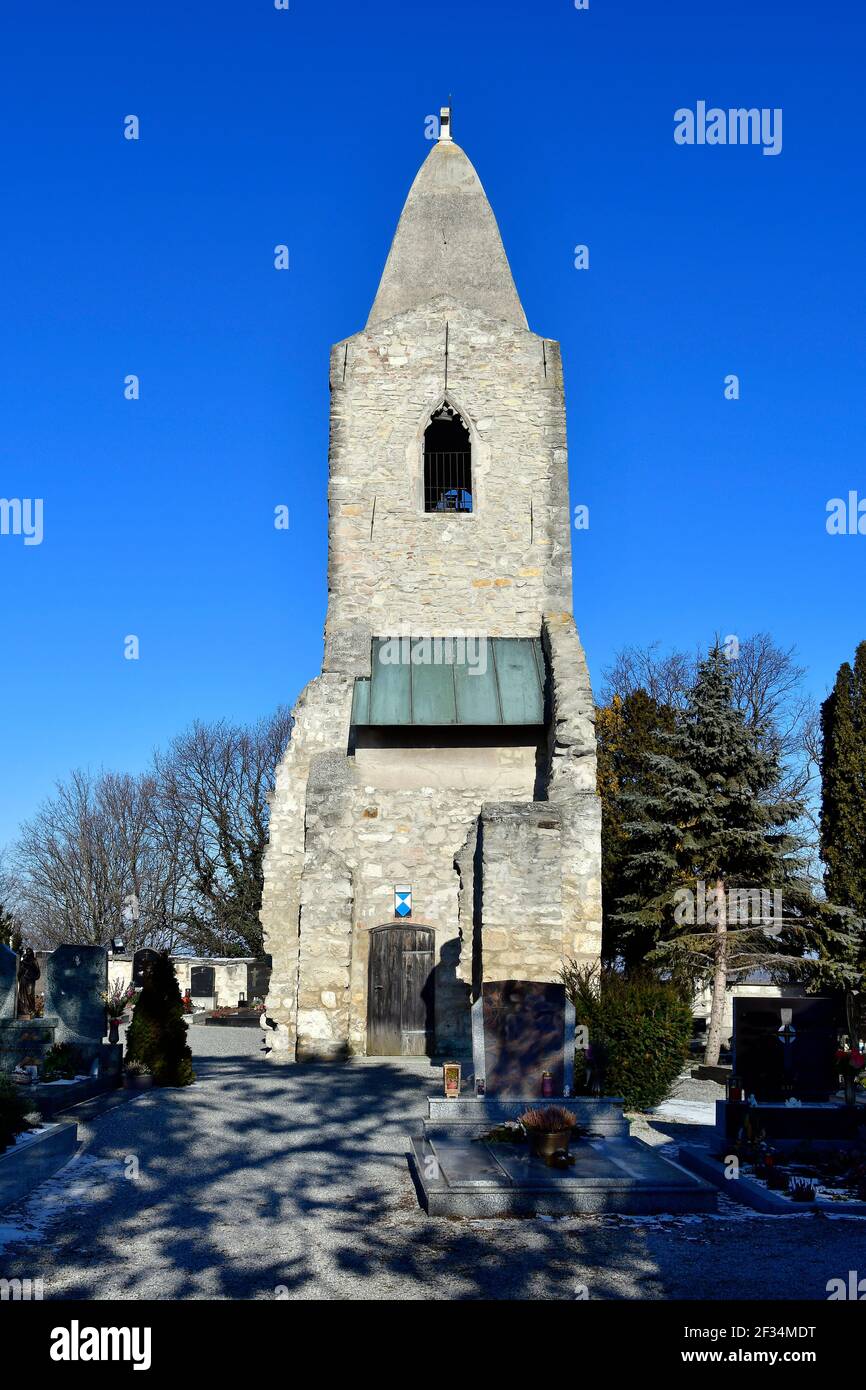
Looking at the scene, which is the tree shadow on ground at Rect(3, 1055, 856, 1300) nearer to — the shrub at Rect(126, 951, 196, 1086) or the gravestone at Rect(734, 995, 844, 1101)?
the shrub at Rect(126, 951, 196, 1086)

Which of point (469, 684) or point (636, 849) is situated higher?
point (469, 684)

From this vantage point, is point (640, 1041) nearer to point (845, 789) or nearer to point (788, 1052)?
point (788, 1052)

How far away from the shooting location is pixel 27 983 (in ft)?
66.8

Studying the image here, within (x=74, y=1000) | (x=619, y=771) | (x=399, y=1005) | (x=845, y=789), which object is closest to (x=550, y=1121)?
(x=74, y=1000)

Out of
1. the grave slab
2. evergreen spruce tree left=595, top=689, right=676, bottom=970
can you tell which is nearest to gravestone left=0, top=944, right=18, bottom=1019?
the grave slab

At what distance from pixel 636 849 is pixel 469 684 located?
5302mm

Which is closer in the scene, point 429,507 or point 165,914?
point 429,507

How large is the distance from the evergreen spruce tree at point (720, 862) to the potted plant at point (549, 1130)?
952 centimetres

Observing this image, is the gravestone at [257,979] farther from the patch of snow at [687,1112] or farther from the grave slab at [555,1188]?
the grave slab at [555,1188]

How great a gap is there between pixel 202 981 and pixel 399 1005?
1594 centimetres

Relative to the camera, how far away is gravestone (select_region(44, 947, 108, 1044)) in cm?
1322
